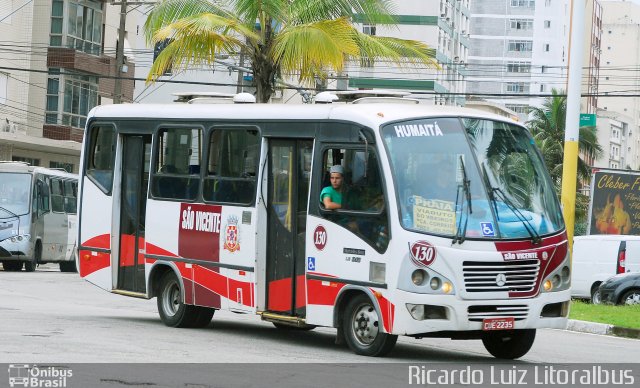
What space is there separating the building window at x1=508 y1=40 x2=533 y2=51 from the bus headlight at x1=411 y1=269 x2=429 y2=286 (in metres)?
138

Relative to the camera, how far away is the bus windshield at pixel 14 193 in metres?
37.0

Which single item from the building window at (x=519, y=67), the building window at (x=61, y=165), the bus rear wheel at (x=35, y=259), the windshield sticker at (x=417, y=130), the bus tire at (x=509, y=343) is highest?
the building window at (x=519, y=67)

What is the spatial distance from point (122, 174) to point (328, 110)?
4.39 m

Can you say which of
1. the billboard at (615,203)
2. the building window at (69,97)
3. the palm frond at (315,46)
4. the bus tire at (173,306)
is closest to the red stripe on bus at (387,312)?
the bus tire at (173,306)

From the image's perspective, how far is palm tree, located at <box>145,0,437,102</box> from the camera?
1006 inches

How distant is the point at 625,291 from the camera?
2678 centimetres

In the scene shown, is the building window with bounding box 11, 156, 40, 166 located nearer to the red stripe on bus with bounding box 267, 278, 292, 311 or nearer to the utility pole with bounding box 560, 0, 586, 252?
the utility pole with bounding box 560, 0, 586, 252

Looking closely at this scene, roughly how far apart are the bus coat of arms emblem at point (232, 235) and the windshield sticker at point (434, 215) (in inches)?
116

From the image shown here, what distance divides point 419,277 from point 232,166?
12.0ft

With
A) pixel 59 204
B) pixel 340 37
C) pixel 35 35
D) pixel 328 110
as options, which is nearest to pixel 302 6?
pixel 340 37

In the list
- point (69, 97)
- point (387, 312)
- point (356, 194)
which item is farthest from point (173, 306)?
point (69, 97)

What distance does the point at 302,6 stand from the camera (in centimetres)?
2673

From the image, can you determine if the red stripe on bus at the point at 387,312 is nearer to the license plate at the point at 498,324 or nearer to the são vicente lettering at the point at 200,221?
the license plate at the point at 498,324

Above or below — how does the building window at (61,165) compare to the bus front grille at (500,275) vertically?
above
